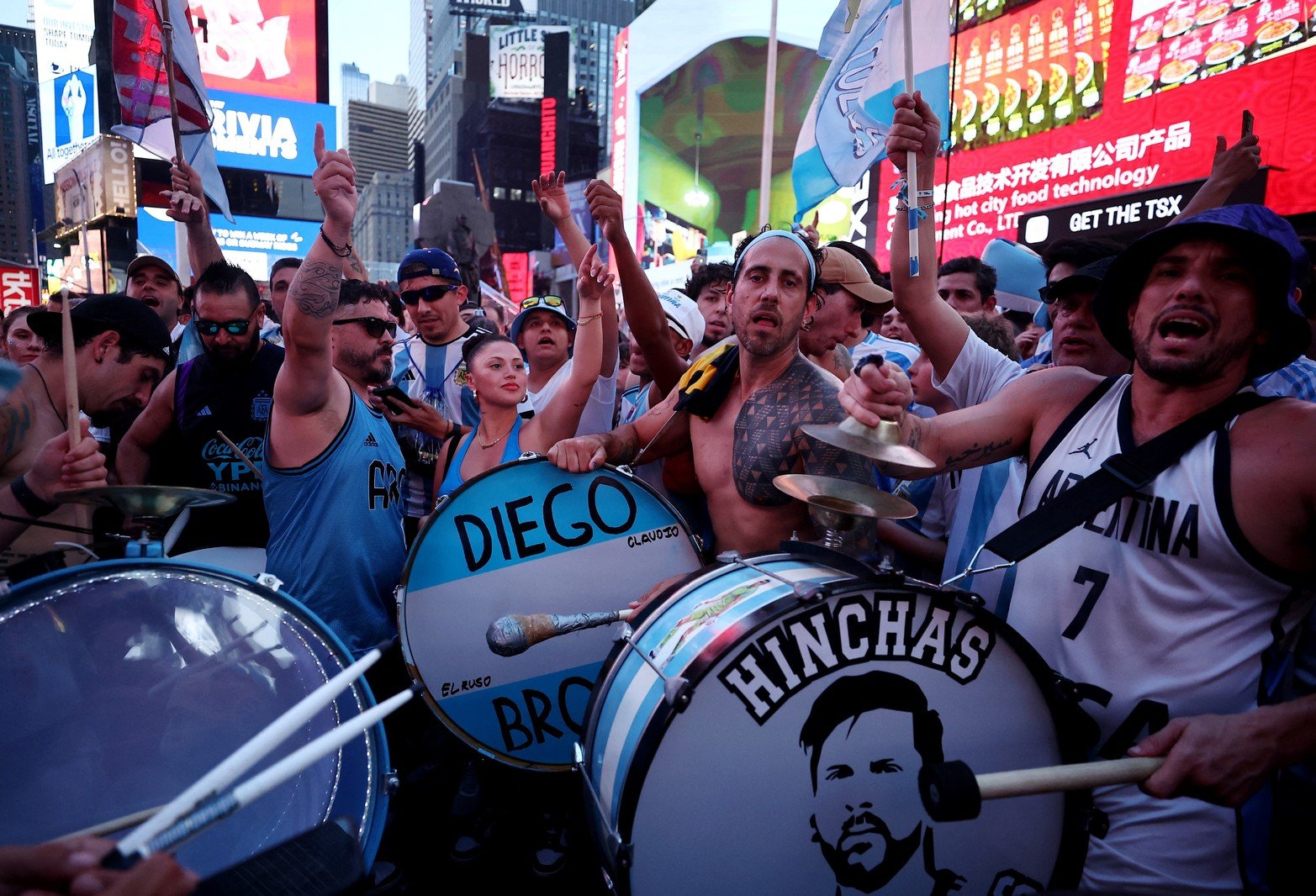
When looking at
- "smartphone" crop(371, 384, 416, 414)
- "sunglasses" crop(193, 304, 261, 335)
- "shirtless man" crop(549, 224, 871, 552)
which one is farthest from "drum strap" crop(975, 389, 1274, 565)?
"sunglasses" crop(193, 304, 261, 335)

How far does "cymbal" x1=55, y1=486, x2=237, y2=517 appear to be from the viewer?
174 centimetres

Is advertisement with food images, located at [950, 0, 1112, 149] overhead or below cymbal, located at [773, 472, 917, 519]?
overhead

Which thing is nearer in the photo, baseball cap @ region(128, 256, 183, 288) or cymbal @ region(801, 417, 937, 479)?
cymbal @ region(801, 417, 937, 479)

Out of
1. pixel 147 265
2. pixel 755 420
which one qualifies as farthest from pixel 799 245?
pixel 147 265

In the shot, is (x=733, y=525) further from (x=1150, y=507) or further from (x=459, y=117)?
(x=459, y=117)

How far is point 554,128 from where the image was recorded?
54344 millimetres

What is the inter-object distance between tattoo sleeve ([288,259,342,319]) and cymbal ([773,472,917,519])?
6.16 ft

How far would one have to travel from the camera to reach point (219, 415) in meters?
3.50

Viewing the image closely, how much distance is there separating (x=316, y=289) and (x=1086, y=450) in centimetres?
258

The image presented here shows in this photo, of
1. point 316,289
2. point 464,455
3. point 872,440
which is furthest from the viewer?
point 464,455

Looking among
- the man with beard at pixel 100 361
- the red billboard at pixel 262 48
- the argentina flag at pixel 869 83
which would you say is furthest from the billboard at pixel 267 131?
the man with beard at pixel 100 361

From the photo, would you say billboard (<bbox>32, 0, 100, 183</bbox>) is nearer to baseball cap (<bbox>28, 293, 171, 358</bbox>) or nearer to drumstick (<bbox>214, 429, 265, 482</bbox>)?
baseball cap (<bbox>28, 293, 171, 358</bbox>)

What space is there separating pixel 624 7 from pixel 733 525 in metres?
155

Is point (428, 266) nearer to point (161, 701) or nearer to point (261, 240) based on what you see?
point (161, 701)
